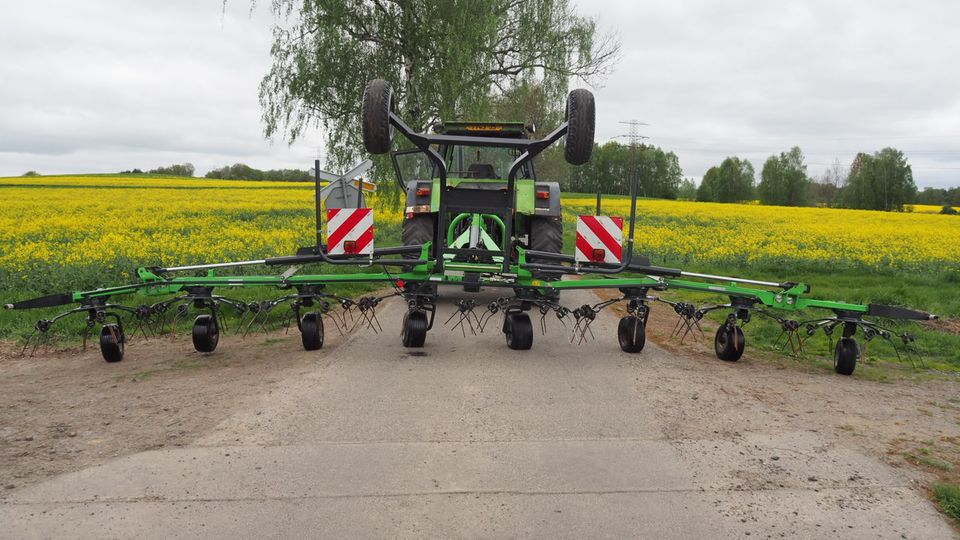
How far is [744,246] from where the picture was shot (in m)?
18.2

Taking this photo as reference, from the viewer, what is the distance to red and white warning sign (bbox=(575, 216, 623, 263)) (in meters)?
7.12

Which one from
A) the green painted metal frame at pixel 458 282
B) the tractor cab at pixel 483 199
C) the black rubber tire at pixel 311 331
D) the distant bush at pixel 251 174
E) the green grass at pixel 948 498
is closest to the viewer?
the green grass at pixel 948 498

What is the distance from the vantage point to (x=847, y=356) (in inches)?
250

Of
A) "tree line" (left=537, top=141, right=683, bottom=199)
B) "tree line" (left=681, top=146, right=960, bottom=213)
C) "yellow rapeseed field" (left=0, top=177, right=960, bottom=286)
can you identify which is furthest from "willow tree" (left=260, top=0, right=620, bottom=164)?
"tree line" (left=681, top=146, right=960, bottom=213)

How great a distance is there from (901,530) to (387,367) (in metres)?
3.96

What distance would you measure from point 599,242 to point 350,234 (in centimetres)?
240

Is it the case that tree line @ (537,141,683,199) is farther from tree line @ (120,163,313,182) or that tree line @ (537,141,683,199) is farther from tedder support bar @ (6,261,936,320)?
tedder support bar @ (6,261,936,320)

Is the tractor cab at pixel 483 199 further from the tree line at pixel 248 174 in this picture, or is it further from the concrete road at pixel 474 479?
the tree line at pixel 248 174

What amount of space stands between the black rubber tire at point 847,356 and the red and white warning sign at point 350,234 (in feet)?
14.2

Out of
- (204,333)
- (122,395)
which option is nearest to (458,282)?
(204,333)

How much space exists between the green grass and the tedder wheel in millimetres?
3057

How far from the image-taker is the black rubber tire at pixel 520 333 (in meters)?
6.90

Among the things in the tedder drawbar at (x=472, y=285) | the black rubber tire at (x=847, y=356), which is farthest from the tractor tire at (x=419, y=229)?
the black rubber tire at (x=847, y=356)

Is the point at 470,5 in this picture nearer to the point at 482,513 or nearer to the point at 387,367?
the point at 387,367
